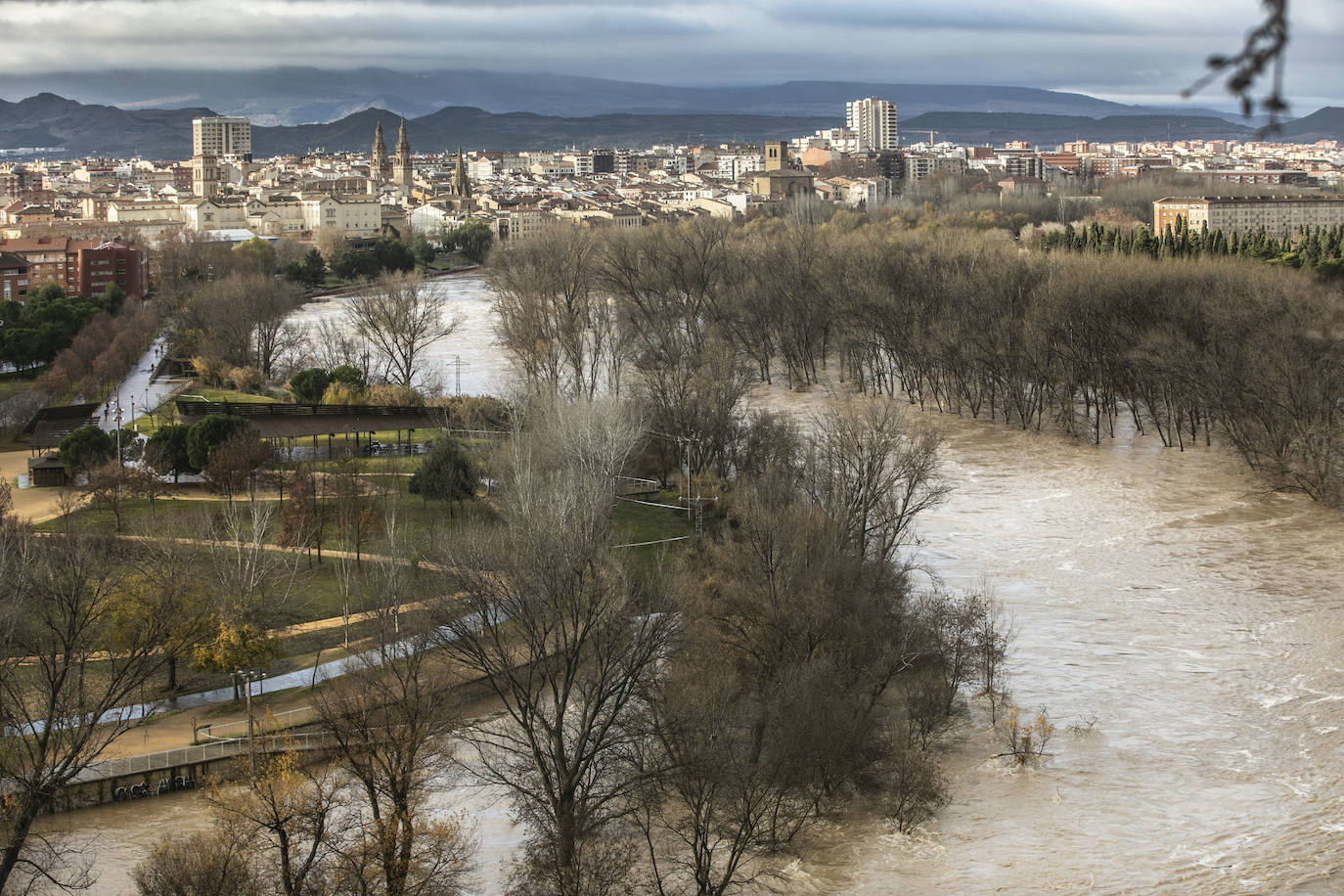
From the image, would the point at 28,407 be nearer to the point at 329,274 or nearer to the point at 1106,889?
the point at 1106,889

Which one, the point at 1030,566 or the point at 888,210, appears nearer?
the point at 1030,566

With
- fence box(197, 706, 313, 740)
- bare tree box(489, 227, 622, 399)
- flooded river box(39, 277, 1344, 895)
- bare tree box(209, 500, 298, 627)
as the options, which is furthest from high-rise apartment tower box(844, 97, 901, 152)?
fence box(197, 706, 313, 740)

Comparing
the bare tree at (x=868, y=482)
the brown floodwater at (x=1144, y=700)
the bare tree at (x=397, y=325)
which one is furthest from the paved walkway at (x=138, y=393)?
the brown floodwater at (x=1144, y=700)

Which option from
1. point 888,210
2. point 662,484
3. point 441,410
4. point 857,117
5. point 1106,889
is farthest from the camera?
point 857,117

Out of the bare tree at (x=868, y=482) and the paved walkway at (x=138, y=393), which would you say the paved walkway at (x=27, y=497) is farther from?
the bare tree at (x=868, y=482)

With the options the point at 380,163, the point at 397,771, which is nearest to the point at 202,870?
the point at 397,771

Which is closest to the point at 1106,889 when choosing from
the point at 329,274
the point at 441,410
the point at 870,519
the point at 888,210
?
the point at 870,519
